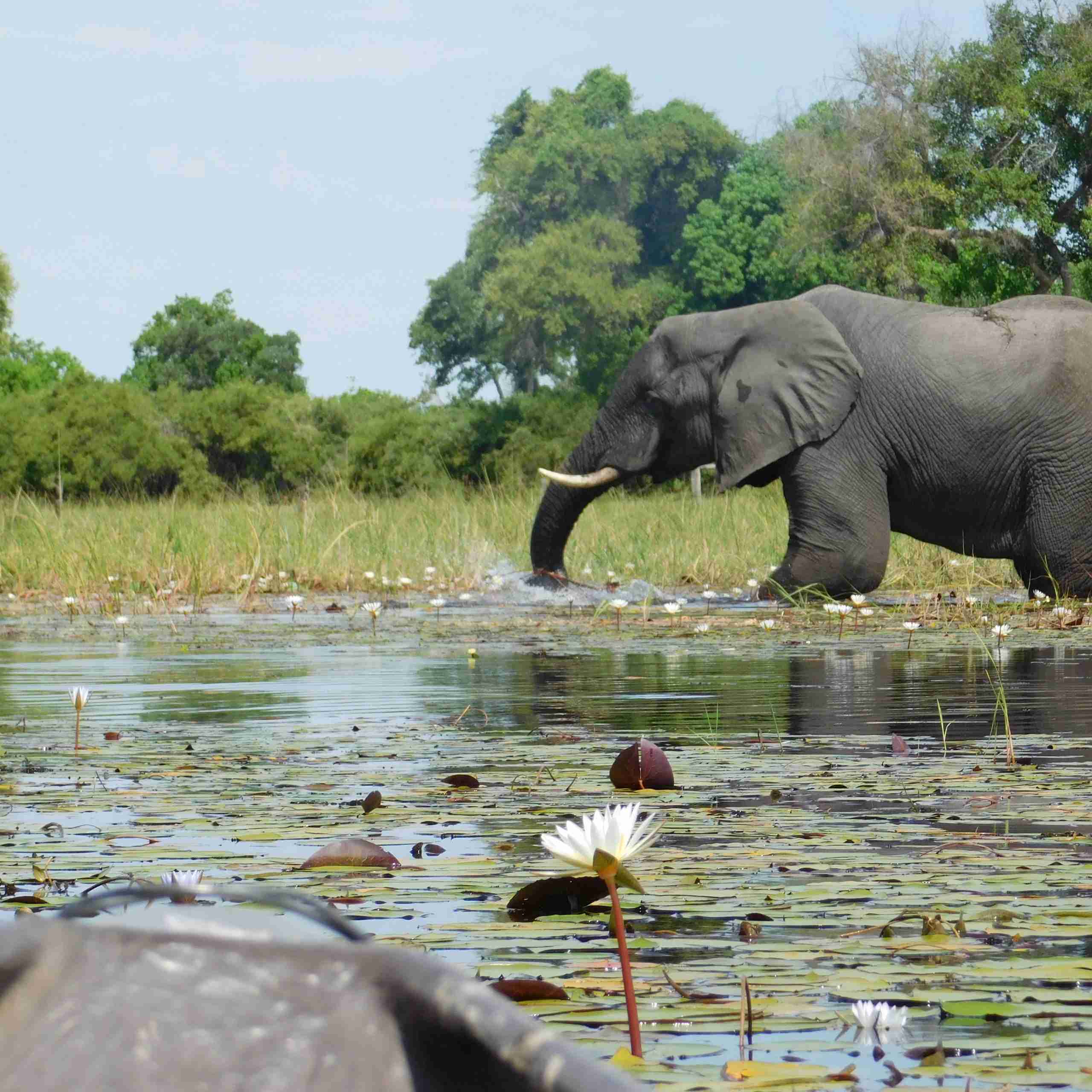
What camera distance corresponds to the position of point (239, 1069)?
792 mm

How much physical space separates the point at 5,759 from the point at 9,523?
1292 cm

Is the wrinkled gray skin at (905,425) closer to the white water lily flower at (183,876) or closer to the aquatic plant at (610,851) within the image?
the white water lily flower at (183,876)

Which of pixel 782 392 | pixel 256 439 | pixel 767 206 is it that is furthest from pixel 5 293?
pixel 782 392

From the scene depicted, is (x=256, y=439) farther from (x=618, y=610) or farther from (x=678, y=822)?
(x=678, y=822)

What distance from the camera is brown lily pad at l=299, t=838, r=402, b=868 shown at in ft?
10.3

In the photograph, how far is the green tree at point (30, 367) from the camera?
7319 centimetres

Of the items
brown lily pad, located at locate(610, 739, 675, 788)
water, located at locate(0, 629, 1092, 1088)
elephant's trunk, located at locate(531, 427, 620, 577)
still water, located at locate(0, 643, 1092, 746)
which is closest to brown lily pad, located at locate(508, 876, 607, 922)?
water, located at locate(0, 629, 1092, 1088)

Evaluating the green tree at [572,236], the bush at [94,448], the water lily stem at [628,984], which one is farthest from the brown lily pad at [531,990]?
the green tree at [572,236]

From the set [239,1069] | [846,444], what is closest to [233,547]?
[846,444]

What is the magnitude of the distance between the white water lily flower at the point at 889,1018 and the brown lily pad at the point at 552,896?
2.43ft

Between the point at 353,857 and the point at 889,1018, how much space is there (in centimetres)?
127

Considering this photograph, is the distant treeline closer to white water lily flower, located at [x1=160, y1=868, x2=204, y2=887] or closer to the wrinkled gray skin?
the wrinkled gray skin

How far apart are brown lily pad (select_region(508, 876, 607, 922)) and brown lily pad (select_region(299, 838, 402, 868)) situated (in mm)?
389

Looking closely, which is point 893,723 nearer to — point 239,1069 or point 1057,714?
point 1057,714
